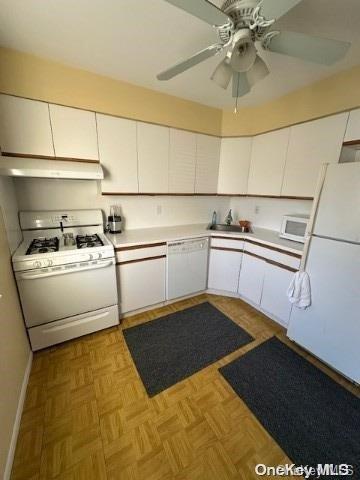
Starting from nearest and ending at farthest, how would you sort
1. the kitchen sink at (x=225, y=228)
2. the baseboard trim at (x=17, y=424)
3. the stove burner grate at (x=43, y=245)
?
the baseboard trim at (x=17, y=424), the stove burner grate at (x=43, y=245), the kitchen sink at (x=225, y=228)

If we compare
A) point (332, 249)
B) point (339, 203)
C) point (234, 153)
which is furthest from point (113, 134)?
point (332, 249)

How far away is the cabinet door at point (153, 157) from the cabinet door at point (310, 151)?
141 cm

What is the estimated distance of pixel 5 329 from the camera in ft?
4.08

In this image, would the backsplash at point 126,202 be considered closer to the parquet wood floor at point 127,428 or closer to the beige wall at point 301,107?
the beige wall at point 301,107

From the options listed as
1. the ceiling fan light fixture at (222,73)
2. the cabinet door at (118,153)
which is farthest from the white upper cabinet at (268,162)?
the cabinet door at (118,153)

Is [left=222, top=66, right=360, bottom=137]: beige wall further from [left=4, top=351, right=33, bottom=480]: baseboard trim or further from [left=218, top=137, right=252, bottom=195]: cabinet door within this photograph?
[left=4, top=351, right=33, bottom=480]: baseboard trim

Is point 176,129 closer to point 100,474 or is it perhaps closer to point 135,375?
point 135,375

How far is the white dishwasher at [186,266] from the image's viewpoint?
94.0 inches

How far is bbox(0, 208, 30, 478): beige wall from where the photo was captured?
108cm

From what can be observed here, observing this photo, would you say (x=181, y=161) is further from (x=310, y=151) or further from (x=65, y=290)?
(x=65, y=290)

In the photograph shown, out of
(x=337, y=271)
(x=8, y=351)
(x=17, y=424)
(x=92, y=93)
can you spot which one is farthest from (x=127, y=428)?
(x=92, y=93)

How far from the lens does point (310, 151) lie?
6.77 ft

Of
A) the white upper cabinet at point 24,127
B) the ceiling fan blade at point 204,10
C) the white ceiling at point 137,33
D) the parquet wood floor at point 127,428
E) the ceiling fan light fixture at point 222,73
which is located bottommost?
the parquet wood floor at point 127,428

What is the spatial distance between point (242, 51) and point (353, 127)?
1.35 meters
